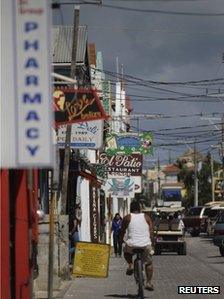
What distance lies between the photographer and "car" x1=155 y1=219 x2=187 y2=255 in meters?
34.2

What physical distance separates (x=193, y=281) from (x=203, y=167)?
109001 mm

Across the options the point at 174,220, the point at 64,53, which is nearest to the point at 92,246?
the point at 64,53

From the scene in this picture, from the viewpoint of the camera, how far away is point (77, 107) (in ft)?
49.8

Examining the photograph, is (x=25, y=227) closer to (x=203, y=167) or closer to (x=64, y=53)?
(x=64, y=53)

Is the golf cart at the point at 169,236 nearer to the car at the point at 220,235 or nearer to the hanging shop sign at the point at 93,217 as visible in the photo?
the car at the point at 220,235

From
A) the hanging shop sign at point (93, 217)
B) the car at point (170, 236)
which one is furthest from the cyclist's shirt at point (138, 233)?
the hanging shop sign at point (93, 217)

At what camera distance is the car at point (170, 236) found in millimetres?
34219

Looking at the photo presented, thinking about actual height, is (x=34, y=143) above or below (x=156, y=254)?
above

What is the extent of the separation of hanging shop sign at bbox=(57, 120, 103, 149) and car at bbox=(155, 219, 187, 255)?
1278 centimetres

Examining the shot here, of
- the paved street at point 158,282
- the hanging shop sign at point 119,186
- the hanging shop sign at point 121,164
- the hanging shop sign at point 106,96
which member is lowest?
the paved street at point 158,282

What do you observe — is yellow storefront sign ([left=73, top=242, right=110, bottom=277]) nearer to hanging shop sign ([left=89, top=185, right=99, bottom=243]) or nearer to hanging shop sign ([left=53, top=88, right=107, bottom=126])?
hanging shop sign ([left=53, top=88, right=107, bottom=126])

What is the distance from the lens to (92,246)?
16703mm

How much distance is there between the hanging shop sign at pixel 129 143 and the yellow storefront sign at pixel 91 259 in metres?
20.4

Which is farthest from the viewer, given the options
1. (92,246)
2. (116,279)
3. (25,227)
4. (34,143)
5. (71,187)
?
(71,187)
